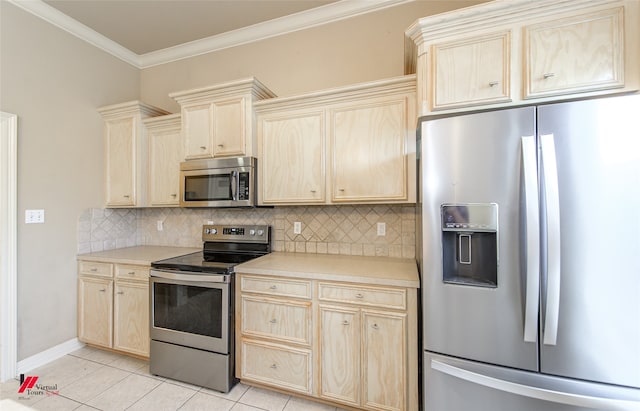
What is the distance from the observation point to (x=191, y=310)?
78.8 inches

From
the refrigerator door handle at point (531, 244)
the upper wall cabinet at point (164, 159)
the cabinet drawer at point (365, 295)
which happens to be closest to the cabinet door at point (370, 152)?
the cabinet drawer at point (365, 295)

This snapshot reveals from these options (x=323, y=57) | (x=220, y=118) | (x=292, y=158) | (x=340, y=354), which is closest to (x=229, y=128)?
(x=220, y=118)

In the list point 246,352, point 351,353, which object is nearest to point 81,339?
point 246,352

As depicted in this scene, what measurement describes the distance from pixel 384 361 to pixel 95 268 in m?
2.62

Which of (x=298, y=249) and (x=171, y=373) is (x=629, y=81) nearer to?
(x=298, y=249)

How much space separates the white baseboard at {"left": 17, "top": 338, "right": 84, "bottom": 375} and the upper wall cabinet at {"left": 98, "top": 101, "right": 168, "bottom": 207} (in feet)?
4.36

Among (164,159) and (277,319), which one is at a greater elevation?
(164,159)

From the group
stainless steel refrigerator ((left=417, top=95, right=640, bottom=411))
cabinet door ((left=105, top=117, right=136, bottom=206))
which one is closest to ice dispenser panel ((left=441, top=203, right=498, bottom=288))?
stainless steel refrigerator ((left=417, top=95, right=640, bottom=411))

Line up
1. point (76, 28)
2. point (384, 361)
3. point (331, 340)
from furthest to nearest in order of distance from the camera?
point (76, 28)
point (331, 340)
point (384, 361)

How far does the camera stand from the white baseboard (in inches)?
85.2

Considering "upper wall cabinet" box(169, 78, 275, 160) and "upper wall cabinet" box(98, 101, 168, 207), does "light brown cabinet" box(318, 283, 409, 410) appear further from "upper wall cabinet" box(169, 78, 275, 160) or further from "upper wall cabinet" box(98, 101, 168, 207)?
"upper wall cabinet" box(98, 101, 168, 207)

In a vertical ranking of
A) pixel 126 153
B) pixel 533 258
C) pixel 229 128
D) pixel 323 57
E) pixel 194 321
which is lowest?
pixel 194 321

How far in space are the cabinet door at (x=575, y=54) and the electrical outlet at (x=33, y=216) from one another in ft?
11.8

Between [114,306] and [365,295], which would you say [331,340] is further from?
[114,306]
